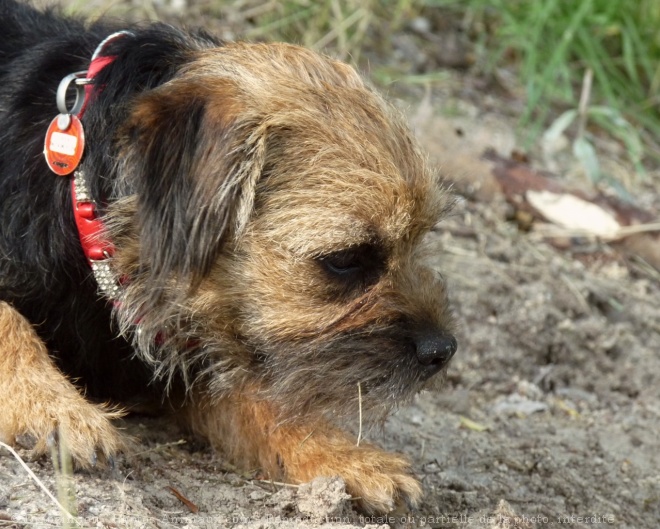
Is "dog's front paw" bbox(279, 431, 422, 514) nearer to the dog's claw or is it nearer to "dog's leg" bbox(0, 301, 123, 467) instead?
"dog's leg" bbox(0, 301, 123, 467)

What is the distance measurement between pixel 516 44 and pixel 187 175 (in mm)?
5364

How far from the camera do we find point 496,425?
4000mm

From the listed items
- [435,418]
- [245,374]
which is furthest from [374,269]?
[435,418]

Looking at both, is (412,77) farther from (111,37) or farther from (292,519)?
(292,519)

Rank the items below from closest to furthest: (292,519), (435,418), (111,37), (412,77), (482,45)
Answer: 1. (292,519)
2. (111,37)
3. (435,418)
4. (412,77)
5. (482,45)

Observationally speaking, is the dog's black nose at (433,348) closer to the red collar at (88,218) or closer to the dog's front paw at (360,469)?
the dog's front paw at (360,469)

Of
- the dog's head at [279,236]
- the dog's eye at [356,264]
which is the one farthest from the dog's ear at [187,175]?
the dog's eye at [356,264]

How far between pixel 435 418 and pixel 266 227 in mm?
1485

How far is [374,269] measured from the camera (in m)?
2.84

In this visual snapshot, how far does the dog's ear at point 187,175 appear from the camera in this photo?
2.63 meters

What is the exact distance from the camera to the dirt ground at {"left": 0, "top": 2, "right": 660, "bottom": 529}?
2.66m

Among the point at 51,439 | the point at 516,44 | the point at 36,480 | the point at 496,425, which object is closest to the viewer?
the point at 36,480

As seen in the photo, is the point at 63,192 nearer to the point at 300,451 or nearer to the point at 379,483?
the point at 300,451

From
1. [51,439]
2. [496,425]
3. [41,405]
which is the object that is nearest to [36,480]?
[51,439]
